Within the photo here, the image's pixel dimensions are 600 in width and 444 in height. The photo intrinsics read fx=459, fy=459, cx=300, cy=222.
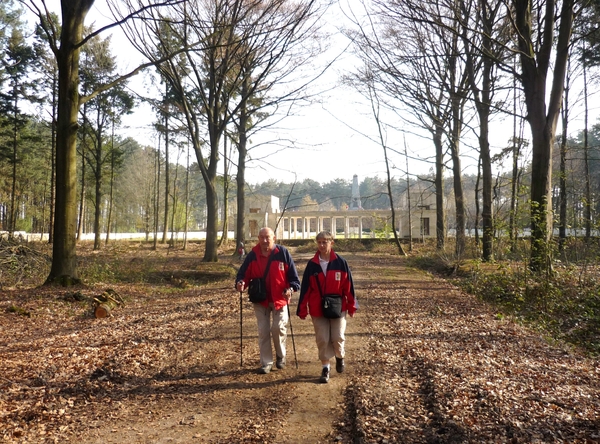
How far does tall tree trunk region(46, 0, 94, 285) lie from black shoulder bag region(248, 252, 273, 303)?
6659mm

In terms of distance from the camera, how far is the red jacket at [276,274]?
5.06 meters

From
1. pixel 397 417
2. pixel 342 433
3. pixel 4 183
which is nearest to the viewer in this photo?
pixel 342 433

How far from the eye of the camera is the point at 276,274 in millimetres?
5094

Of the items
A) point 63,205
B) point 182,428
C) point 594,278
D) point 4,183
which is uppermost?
point 4,183

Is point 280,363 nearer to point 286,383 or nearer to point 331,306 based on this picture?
point 286,383

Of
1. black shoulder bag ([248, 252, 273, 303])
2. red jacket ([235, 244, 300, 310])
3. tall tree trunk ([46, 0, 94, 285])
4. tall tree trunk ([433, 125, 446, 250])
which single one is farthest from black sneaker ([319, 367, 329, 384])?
tall tree trunk ([433, 125, 446, 250])

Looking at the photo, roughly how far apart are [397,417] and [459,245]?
1215 cm

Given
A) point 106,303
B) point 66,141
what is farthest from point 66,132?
point 106,303

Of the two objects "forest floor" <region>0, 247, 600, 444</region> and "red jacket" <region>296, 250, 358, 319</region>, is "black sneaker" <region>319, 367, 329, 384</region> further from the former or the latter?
"red jacket" <region>296, 250, 358, 319</region>

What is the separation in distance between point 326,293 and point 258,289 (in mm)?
766

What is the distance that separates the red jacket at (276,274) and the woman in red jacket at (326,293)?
22cm

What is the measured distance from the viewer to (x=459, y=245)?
49.6 ft

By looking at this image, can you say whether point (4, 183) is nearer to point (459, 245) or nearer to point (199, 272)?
point (199, 272)

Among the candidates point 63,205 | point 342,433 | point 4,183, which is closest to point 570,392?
point 342,433
